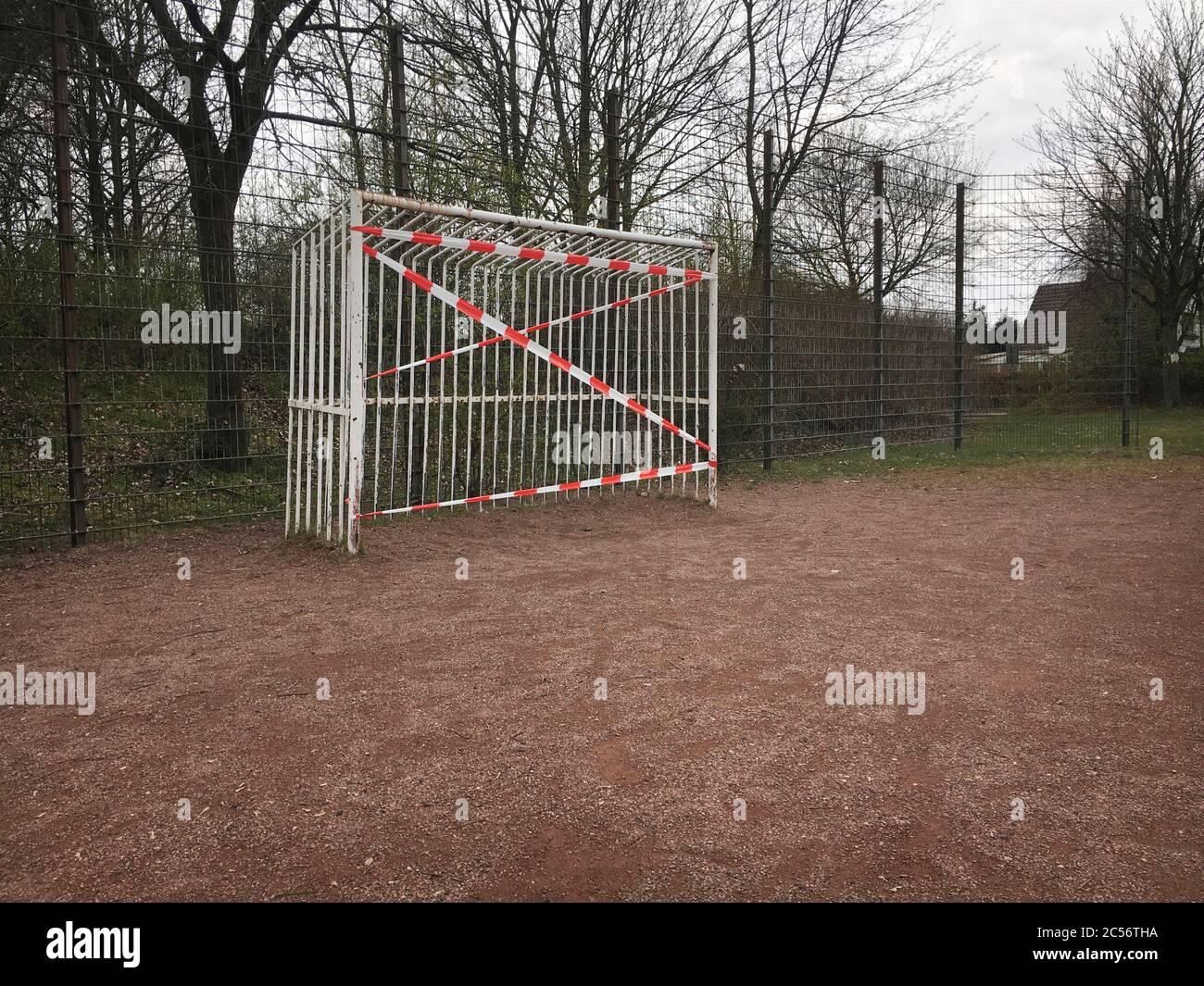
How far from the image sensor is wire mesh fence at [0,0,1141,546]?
7145mm

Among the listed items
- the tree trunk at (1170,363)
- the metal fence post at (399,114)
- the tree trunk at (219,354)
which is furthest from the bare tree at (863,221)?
the tree trunk at (1170,363)

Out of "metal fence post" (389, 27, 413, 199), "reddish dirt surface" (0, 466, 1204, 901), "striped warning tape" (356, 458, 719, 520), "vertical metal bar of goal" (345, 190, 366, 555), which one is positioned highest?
"metal fence post" (389, 27, 413, 199)

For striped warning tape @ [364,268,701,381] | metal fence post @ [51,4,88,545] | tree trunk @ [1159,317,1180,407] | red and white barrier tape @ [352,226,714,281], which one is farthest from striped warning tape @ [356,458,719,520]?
tree trunk @ [1159,317,1180,407]

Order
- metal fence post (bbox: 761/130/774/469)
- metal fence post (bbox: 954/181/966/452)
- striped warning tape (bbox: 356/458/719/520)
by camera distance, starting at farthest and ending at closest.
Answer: metal fence post (bbox: 954/181/966/452)
metal fence post (bbox: 761/130/774/469)
striped warning tape (bbox: 356/458/719/520)

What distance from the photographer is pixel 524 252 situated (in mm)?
7523

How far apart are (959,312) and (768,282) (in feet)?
15.0

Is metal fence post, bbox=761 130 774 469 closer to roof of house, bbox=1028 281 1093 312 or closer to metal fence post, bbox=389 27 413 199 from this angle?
metal fence post, bbox=389 27 413 199

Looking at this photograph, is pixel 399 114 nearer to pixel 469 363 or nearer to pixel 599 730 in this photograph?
pixel 469 363

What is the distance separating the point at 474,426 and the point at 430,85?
11.8ft

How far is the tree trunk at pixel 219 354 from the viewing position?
23.9 ft

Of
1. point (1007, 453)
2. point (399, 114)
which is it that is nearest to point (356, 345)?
point (399, 114)

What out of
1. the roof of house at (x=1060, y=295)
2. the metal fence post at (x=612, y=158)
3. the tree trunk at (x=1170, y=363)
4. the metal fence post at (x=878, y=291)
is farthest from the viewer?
the roof of house at (x=1060, y=295)

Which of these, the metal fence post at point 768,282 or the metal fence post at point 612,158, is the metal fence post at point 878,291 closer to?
the metal fence post at point 768,282

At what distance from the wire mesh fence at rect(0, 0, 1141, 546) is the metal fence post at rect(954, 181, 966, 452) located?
0.06 meters
